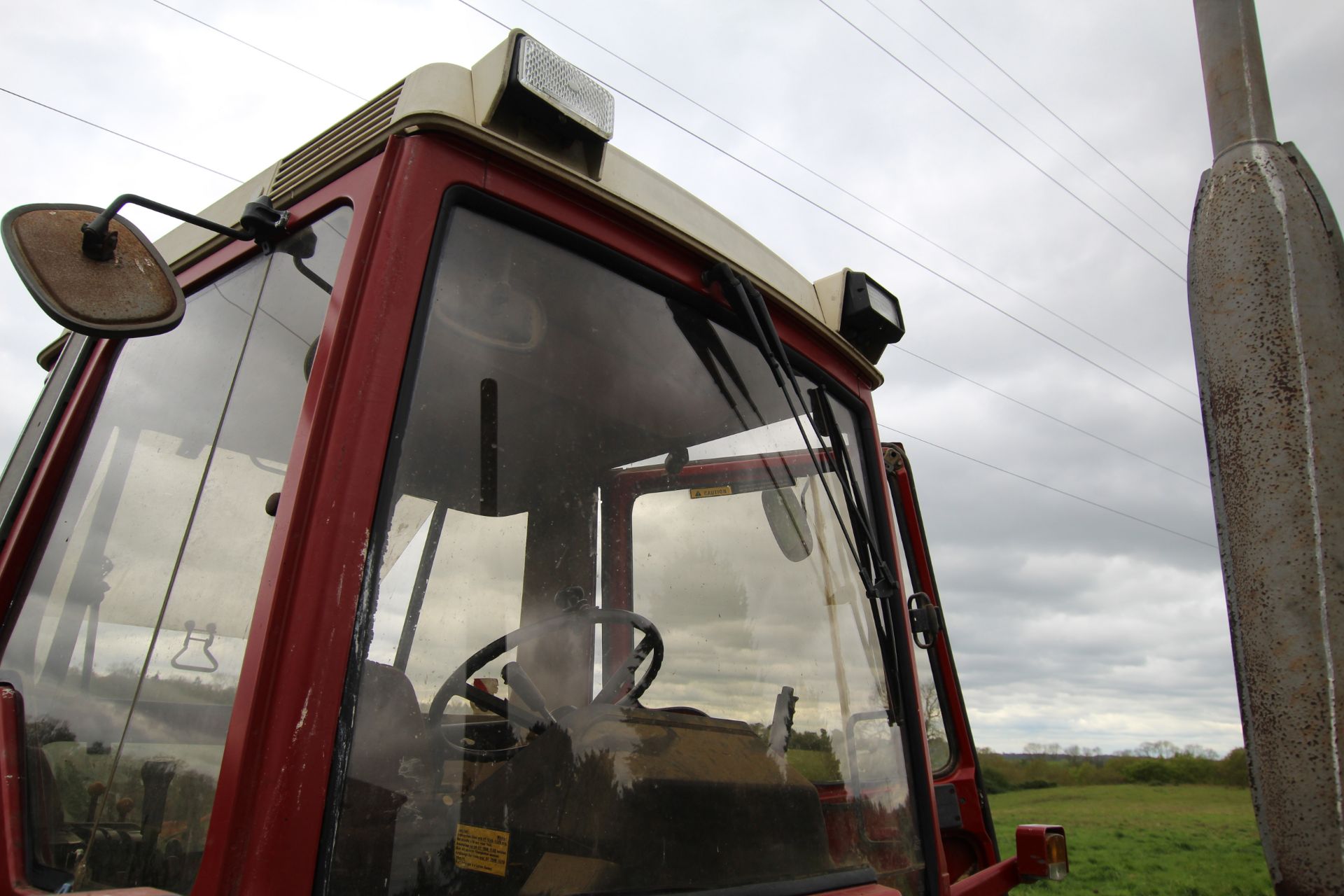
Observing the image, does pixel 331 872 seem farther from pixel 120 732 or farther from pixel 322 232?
pixel 322 232

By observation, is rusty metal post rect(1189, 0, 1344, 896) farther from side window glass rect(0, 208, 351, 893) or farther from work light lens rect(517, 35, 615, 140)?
side window glass rect(0, 208, 351, 893)

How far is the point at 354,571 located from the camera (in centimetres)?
101

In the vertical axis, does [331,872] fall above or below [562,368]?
below

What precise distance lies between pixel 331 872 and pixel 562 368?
748 millimetres

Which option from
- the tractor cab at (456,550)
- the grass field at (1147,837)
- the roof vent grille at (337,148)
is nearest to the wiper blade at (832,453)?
the tractor cab at (456,550)

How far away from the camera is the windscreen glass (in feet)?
3.58

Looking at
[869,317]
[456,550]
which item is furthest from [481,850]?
[869,317]

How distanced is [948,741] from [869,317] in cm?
157

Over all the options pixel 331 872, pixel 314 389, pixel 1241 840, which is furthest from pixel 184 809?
pixel 1241 840

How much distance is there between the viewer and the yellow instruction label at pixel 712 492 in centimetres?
166

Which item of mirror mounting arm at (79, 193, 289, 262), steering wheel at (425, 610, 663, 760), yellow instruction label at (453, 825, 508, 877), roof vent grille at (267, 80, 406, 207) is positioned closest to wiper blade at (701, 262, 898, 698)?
steering wheel at (425, 610, 663, 760)

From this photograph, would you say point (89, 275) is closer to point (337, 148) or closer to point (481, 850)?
point (337, 148)

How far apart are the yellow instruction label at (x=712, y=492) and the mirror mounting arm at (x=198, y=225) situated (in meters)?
0.80

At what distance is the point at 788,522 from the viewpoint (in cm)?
170
